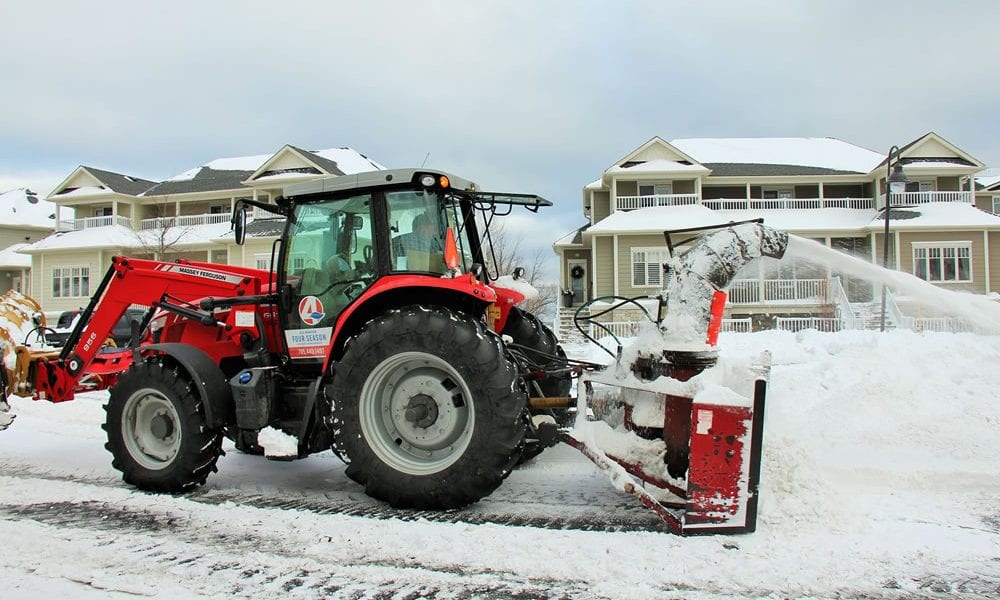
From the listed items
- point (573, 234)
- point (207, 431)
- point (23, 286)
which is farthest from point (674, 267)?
point (23, 286)

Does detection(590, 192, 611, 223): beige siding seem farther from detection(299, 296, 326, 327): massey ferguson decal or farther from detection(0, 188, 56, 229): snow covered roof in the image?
detection(0, 188, 56, 229): snow covered roof

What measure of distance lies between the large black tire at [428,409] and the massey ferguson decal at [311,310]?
704 mm

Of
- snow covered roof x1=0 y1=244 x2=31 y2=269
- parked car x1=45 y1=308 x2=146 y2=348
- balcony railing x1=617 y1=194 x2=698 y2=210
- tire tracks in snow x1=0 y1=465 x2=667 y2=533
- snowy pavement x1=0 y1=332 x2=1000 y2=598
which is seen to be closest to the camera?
snowy pavement x1=0 y1=332 x2=1000 y2=598

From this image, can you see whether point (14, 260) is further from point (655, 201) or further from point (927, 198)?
point (927, 198)

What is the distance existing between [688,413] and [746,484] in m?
0.61

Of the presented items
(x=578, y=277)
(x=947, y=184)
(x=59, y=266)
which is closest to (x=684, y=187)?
(x=578, y=277)

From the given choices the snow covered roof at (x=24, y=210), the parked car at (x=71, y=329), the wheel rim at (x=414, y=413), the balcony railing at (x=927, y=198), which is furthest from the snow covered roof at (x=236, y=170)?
the wheel rim at (x=414, y=413)

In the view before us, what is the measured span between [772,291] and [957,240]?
829 centimetres

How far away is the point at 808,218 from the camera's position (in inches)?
1138

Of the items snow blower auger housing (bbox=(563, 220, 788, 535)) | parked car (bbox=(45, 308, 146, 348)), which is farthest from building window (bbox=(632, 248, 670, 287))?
snow blower auger housing (bbox=(563, 220, 788, 535))

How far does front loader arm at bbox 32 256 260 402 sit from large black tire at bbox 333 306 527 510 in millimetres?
Result: 1872

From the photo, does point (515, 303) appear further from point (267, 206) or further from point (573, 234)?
point (573, 234)

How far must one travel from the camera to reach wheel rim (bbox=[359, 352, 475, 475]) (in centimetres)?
479

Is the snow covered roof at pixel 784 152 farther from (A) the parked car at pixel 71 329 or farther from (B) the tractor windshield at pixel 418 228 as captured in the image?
(B) the tractor windshield at pixel 418 228
